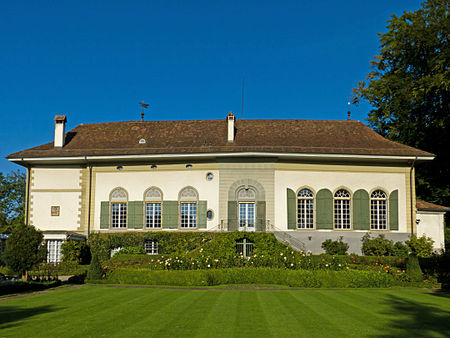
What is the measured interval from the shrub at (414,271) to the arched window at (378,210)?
7.62 metres

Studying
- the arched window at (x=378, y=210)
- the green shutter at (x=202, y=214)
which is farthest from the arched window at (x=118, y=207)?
the arched window at (x=378, y=210)

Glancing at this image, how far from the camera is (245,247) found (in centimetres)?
2427

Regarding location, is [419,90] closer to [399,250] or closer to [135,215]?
[399,250]

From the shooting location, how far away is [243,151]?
26625mm

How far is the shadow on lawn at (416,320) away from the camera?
9.35m

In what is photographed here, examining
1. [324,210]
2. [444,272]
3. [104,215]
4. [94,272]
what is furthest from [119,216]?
[444,272]

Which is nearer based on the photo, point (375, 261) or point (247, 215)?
point (375, 261)

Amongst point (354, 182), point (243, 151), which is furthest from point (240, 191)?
point (354, 182)

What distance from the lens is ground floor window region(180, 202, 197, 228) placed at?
2767cm

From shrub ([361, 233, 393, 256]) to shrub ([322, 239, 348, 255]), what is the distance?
3.83 ft

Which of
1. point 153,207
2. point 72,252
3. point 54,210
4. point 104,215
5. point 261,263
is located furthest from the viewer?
point 54,210

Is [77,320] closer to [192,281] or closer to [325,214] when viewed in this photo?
[192,281]

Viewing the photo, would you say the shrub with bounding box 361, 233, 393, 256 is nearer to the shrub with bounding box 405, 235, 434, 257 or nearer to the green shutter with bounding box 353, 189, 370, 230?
the green shutter with bounding box 353, 189, 370, 230

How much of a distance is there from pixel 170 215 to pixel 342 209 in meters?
10.3
